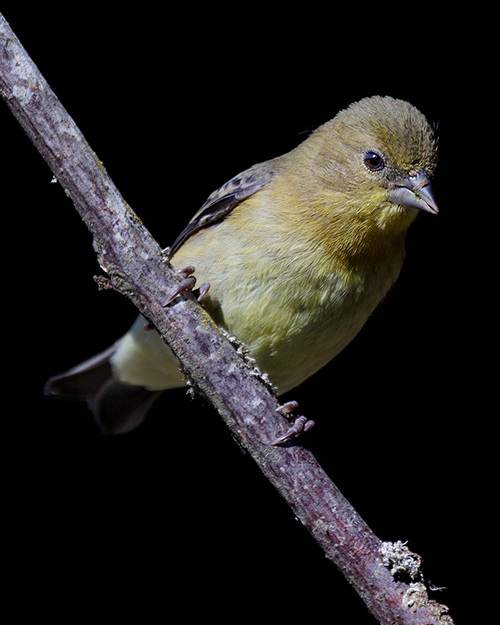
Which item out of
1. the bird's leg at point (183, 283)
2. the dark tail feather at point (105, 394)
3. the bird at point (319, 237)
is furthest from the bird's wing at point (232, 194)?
the dark tail feather at point (105, 394)

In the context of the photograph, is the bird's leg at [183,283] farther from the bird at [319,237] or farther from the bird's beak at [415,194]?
the bird's beak at [415,194]

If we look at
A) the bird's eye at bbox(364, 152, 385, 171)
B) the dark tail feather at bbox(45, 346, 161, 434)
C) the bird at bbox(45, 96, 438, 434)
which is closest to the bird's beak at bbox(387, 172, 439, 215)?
the bird at bbox(45, 96, 438, 434)

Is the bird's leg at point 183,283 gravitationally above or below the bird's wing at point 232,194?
below

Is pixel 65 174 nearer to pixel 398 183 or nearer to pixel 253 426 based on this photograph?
pixel 253 426

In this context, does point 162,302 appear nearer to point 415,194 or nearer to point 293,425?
point 293,425

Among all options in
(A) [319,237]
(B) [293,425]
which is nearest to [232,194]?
(A) [319,237]

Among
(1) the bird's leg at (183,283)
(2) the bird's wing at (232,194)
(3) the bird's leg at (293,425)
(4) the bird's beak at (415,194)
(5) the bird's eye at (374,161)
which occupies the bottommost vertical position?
(3) the bird's leg at (293,425)
